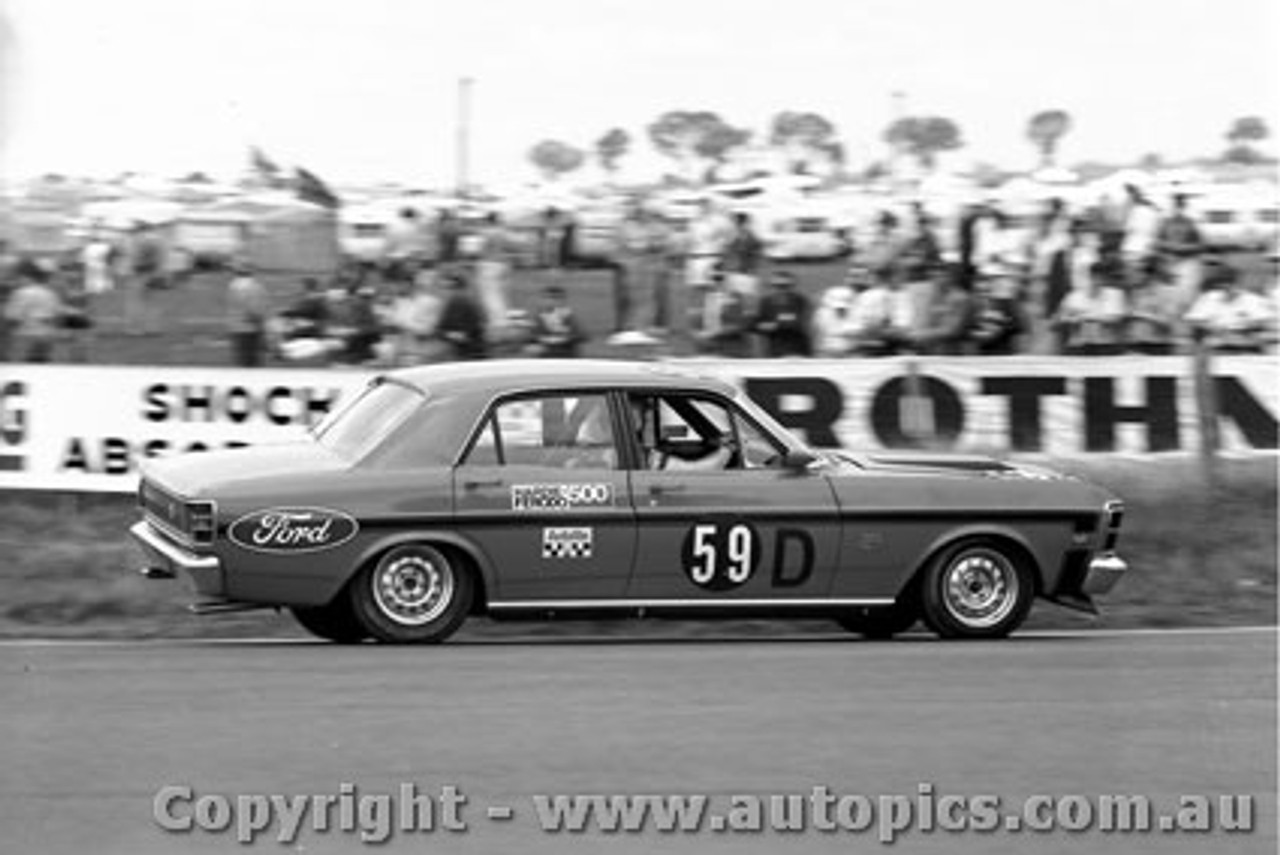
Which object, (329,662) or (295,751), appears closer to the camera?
(295,751)

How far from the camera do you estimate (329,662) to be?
10023 mm

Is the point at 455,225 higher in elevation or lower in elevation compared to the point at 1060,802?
higher

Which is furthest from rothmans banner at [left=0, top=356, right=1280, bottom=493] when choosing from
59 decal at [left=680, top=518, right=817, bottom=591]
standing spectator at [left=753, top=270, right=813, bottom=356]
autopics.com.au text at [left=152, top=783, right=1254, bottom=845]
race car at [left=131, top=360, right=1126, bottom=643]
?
autopics.com.au text at [left=152, top=783, right=1254, bottom=845]

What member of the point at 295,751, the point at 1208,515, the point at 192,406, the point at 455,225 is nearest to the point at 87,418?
the point at 192,406

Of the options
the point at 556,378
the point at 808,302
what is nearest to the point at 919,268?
the point at 808,302

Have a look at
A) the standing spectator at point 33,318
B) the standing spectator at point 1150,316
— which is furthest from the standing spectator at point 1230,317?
the standing spectator at point 33,318

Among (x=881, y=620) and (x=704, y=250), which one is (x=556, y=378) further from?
(x=704, y=250)

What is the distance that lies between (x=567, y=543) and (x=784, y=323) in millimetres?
5477

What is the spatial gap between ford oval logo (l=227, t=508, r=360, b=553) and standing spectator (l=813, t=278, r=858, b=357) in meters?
5.99

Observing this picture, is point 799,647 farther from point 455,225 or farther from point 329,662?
point 455,225

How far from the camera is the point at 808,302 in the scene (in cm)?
1653

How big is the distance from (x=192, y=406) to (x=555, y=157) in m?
10.3

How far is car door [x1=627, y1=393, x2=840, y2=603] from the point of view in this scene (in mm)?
11086

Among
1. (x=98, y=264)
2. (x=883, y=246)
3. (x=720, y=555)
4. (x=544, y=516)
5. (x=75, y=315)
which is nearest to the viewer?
(x=544, y=516)
